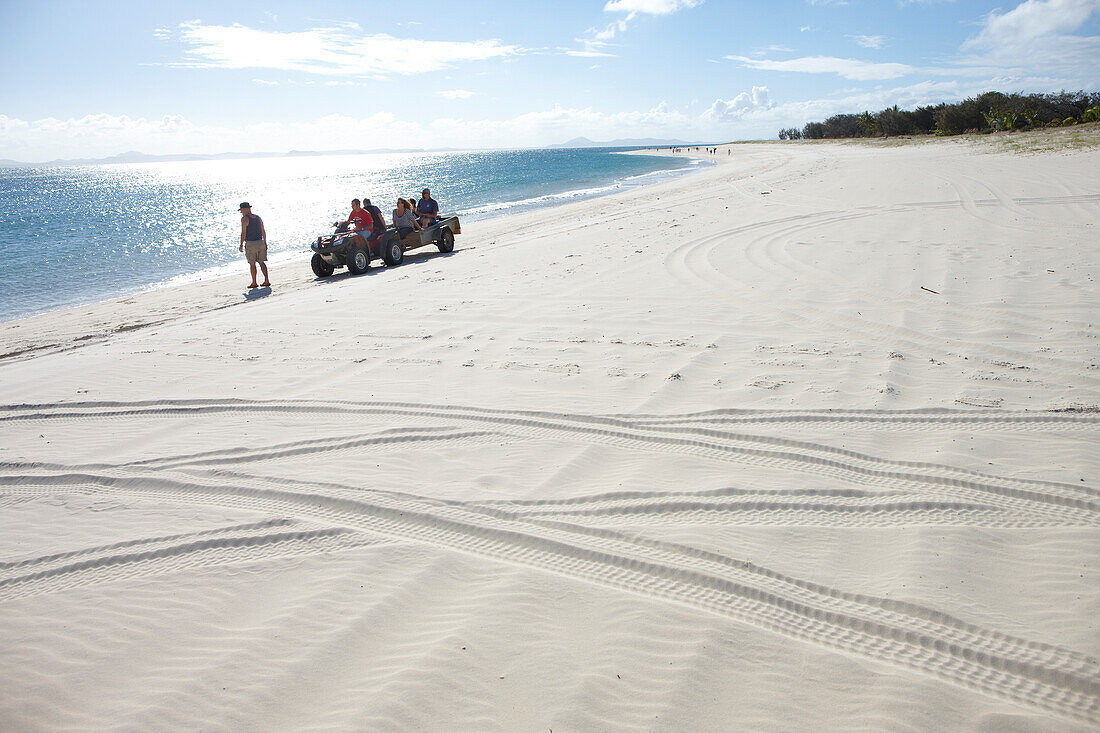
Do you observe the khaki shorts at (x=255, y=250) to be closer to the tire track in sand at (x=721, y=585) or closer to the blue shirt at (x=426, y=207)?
the blue shirt at (x=426, y=207)

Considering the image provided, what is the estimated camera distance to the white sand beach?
90.2 inches

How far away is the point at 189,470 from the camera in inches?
164

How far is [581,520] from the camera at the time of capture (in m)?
3.30

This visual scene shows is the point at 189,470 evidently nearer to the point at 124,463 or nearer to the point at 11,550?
the point at 124,463

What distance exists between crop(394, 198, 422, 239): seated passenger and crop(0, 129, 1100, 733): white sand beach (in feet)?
22.0

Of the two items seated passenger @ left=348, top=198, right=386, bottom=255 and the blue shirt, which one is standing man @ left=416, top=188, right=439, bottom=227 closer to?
the blue shirt

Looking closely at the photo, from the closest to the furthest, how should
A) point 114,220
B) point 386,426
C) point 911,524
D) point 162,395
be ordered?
1. point 911,524
2. point 386,426
3. point 162,395
4. point 114,220

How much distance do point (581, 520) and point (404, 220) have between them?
463 inches

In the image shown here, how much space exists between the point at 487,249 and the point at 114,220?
123ft

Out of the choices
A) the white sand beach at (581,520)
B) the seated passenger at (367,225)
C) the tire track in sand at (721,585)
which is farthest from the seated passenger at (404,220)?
the tire track in sand at (721,585)

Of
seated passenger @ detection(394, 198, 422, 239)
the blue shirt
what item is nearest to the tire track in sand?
seated passenger @ detection(394, 198, 422, 239)

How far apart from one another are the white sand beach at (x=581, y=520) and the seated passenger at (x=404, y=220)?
22.0 feet

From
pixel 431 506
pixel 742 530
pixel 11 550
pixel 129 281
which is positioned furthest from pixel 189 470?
pixel 129 281

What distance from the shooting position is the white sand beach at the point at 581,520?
2291 mm
